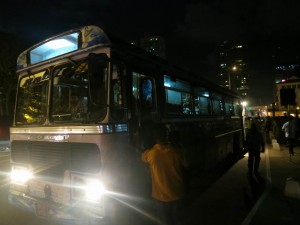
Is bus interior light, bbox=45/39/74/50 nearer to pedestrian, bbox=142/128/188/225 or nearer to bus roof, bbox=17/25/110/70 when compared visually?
bus roof, bbox=17/25/110/70

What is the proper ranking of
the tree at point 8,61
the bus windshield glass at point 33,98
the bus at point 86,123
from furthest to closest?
the tree at point 8,61
the bus windshield glass at point 33,98
the bus at point 86,123

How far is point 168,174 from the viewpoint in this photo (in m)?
4.61

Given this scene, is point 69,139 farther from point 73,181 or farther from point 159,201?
point 159,201

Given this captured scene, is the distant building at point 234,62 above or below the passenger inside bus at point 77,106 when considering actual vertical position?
above

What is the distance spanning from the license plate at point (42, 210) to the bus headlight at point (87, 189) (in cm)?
73

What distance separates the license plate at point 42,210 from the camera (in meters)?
5.31

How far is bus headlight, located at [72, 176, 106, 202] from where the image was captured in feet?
15.3

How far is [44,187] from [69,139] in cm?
110

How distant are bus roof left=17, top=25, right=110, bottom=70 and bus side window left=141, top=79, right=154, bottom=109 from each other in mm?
1150

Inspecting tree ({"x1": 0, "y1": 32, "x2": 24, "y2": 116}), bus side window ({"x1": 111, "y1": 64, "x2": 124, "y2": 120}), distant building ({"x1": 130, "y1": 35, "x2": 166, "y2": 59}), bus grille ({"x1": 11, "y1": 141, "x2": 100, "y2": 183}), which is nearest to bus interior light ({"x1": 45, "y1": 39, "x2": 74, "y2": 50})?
bus side window ({"x1": 111, "y1": 64, "x2": 124, "y2": 120})

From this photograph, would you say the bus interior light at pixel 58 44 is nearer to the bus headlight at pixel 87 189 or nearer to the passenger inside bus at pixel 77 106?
the passenger inside bus at pixel 77 106

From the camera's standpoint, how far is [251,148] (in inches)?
398

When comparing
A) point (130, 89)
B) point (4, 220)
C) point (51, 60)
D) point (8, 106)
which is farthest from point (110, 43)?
point (8, 106)

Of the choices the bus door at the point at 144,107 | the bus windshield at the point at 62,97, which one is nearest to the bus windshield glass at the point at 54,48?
the bus windshield at the point at 62,97
